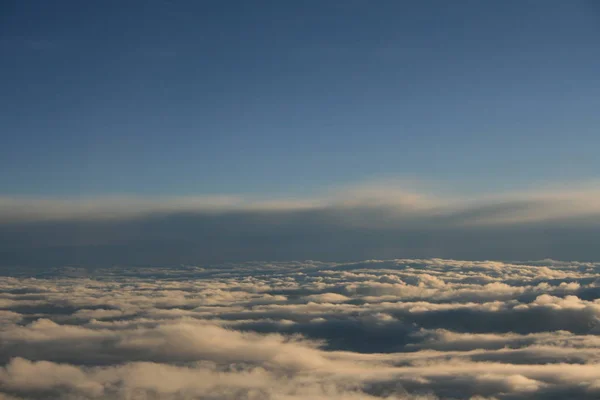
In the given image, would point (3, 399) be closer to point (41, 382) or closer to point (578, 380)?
point (41, 382)

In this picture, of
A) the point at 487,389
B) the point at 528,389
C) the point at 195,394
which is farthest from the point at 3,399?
the point at 528,389

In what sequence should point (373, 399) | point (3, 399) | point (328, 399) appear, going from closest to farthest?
point (328, 399), point (373, 399), point (3, 399)

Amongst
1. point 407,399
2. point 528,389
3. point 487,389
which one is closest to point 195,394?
point 407,399

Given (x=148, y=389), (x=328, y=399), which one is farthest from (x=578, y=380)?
(x=148, y=389)

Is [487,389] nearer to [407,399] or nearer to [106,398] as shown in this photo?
[407,399]

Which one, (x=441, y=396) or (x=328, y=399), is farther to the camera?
(x=441, y=396)

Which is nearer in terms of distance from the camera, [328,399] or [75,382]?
[328,399]

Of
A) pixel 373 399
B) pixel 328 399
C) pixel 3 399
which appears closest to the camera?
pixel 328 399

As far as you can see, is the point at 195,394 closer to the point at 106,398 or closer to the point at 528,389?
the point at 106,398
